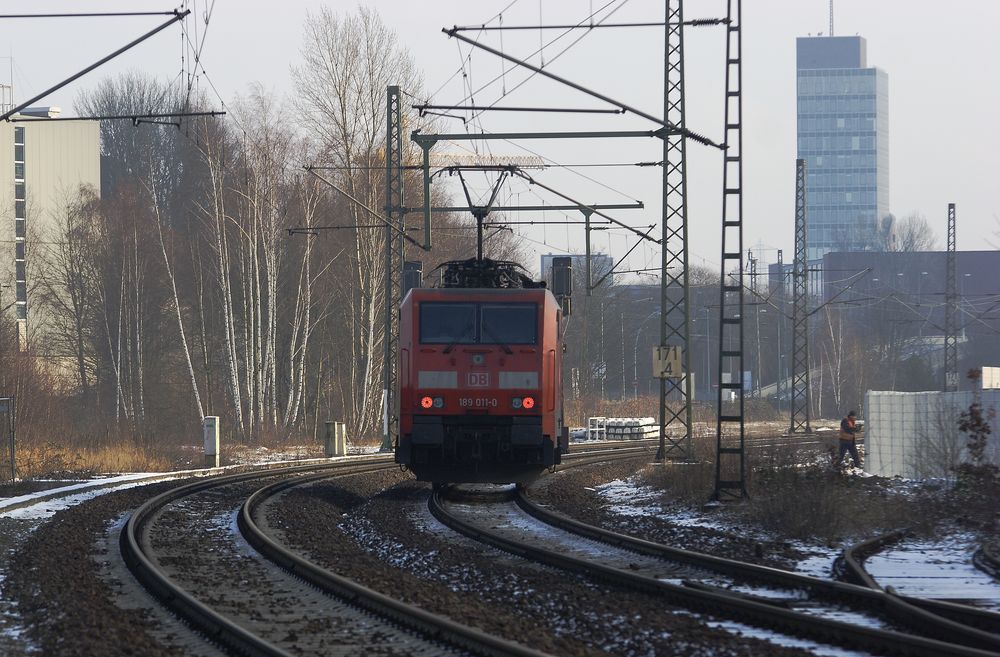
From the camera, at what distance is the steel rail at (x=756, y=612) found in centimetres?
704

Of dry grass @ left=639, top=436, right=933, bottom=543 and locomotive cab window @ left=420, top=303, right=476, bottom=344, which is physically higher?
locomotive cab window @ left=420, top=303, right=476, bottom=344

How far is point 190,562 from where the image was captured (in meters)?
12.1

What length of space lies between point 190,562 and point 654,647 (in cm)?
602

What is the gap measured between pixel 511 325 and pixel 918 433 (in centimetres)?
876

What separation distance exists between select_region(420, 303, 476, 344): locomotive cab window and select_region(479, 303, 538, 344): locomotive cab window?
190mm

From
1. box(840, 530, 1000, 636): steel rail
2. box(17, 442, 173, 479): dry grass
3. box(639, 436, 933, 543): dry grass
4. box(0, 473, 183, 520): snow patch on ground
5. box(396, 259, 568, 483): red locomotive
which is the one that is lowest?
box(17, 442, 173, 479): dry grass

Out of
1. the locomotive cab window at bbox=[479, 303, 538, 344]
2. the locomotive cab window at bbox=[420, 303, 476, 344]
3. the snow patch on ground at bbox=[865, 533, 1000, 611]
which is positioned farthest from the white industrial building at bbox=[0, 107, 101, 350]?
the snow patch on ground at bbox=[865, 533, 1000, 611]

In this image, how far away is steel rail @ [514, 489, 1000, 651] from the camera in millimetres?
7469

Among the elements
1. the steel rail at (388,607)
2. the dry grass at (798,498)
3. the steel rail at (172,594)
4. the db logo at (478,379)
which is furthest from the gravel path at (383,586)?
the db logo at (478,379)

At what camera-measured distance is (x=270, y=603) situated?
973 centimetres

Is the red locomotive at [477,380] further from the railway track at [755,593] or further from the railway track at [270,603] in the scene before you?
the railway track at [755,593]

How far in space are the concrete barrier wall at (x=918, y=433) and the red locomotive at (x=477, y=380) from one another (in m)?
5.69

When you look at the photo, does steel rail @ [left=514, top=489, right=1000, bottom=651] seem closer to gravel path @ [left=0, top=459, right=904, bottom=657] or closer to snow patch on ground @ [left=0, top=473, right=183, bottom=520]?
gravel path @ [left=0, top=459, right=904, bottom=657]

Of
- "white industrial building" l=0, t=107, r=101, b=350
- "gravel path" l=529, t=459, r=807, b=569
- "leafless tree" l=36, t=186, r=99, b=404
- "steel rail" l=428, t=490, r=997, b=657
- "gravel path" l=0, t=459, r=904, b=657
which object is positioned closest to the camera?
"steel rail" l=428, t=490, r=997, b=657
